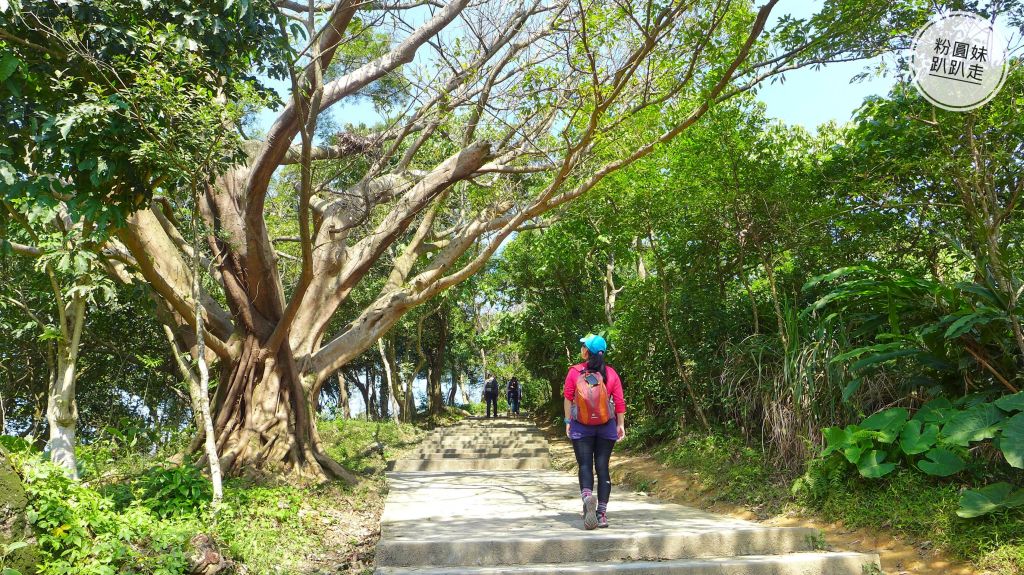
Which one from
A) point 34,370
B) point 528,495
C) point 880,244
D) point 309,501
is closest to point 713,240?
point 880,244

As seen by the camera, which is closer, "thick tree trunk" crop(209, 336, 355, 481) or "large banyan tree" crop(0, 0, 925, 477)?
"large banyan tree" crop(0, 0, 925, 477)

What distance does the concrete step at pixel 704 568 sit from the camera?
4.34 m

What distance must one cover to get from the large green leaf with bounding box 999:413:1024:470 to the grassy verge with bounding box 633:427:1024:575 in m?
0.40

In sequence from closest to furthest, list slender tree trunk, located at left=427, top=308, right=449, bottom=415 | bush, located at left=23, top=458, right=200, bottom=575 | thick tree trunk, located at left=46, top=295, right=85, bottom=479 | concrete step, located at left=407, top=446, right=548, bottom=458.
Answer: bush, located at left=23, top=458, right=200, bottom=575 → thick tree trunk, located at left=46, top=295, right=85, bottom=479 → concrete step, located at left=407, top=446, right=548, bottom=458 → slender tree trunk, located at left=427, top=308, right=449, bottom=415

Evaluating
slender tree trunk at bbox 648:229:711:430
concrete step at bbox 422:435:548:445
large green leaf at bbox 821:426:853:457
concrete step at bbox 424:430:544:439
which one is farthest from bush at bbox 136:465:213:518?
concrete step at bbox 424:430:544:439

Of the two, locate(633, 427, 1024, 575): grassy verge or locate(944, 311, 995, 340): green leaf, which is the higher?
locate(944, 311, 995, 340): green leaf

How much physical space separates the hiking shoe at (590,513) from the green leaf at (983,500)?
2.55 meters

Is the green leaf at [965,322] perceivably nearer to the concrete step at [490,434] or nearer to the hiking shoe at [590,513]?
the hiking shoe at [590,513]

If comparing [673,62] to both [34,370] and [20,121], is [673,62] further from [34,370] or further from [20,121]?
[34,370]

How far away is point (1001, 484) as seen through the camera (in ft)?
14.9

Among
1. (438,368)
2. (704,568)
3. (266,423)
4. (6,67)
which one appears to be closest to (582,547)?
(704,568)

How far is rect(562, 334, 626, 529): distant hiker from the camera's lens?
5578mm

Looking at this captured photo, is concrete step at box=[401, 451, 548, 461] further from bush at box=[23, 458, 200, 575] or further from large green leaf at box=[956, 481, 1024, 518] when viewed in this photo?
large green leaf at box=[956, 481, 1024, 518]

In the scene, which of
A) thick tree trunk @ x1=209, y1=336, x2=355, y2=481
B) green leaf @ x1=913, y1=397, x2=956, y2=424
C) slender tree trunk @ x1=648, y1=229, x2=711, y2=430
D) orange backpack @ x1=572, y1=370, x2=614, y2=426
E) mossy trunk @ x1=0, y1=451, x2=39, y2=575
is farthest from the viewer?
slender tree trunk @ x1=648, y1=229, x2=711, y2=430
